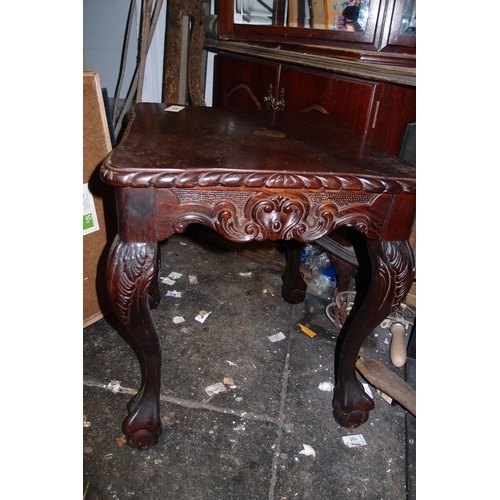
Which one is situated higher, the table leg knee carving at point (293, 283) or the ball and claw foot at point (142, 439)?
the table leg knee carving at point (293, 283)

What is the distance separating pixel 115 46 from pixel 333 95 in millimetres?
1743

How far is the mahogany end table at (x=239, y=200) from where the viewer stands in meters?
→ 0.74

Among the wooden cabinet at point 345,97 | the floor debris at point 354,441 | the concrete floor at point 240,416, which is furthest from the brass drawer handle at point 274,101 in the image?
the floor debris at point 354,441

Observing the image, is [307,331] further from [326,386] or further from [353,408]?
[353,408]

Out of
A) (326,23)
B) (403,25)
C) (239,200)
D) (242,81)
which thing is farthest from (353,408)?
(242,81)

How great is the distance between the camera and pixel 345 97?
135cm

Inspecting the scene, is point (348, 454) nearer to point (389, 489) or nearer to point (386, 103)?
point (389, 489)

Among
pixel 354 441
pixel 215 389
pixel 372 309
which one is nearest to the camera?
pixel 372 309

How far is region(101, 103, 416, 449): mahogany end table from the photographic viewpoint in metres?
0.74

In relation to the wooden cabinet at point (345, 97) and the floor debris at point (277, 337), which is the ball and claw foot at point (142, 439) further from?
the wooden cabinet at point (345, 97)

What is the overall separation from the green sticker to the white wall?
56.8 inches

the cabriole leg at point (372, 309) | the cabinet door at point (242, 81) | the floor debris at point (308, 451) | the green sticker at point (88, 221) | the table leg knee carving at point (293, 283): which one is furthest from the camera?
the cabinet door at point (242, 81)

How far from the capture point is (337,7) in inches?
54.7

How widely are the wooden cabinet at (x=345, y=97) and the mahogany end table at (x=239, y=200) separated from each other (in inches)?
14.6
